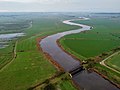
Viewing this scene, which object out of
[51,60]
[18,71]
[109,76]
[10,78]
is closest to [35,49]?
[51,60]

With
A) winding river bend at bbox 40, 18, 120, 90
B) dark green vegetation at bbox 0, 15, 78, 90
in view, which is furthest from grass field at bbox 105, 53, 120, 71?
dark green vegetation at bbox 0, 15, 78, 90

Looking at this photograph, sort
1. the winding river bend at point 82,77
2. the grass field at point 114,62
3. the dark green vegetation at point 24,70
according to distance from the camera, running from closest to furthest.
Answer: the winding river bend at point 82,77, the dark green vegetation at point 24,70, the grass field at point 114,62

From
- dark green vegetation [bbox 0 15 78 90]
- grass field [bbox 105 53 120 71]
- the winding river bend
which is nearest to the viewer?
the winding river bend

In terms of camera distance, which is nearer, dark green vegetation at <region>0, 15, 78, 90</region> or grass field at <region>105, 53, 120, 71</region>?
dark green vegetation at <region>0, 15, 78, 90</region>

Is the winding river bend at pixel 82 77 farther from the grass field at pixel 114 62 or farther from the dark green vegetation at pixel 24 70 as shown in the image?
the grass field at pixel 114 62

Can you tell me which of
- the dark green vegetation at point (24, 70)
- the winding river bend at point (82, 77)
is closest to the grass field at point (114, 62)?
the winding river bend at point (82, 77)

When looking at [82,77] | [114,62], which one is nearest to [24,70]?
[82,77]

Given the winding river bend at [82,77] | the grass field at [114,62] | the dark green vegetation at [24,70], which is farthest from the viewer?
the grass field at [114,62]

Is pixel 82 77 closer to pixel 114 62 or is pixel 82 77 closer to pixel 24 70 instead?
pixel 114 62

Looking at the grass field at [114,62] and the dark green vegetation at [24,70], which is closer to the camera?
the dark green vegetation at [24,70]

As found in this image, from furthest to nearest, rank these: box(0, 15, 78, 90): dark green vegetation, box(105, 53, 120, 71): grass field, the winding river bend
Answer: box(105, 53, 120, 71): grass field, box(0, 15, 78, 90): dark green vegetation, the winding river bend

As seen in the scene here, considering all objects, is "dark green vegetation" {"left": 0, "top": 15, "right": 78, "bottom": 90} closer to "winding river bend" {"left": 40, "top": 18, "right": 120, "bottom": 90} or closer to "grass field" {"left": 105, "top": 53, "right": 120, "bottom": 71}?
"winding river bend" {"left": 40, "top": 18, "right": 120, "bottom": 90}

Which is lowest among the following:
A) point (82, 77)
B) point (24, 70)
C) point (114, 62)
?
point (114, 62)
